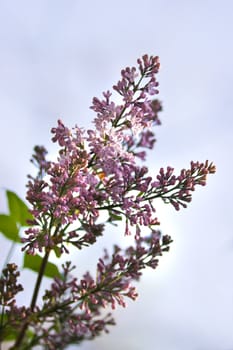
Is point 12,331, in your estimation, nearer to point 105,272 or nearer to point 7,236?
point 105,272

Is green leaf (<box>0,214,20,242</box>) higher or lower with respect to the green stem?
higher

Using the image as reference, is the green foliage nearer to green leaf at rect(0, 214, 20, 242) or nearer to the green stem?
green leaf at rect(0, 214, 20, 242)

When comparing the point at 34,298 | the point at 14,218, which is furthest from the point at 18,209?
the point at 34,298

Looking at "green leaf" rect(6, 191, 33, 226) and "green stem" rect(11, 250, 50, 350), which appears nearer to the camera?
"green stem" rect(11, 250, 50, 350)

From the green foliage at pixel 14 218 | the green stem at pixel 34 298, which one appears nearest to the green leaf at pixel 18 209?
the green foliage at pixel 14 218

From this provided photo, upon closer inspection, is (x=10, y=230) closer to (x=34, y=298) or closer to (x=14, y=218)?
(x=14, y=218)

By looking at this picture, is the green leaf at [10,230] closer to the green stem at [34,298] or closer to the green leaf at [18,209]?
the green leaf at [18,209]

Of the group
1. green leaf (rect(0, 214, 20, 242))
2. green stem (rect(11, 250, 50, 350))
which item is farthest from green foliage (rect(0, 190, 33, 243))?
green stem (rect(11, 250, 50, 350))

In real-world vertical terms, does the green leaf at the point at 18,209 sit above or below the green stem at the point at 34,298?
above
